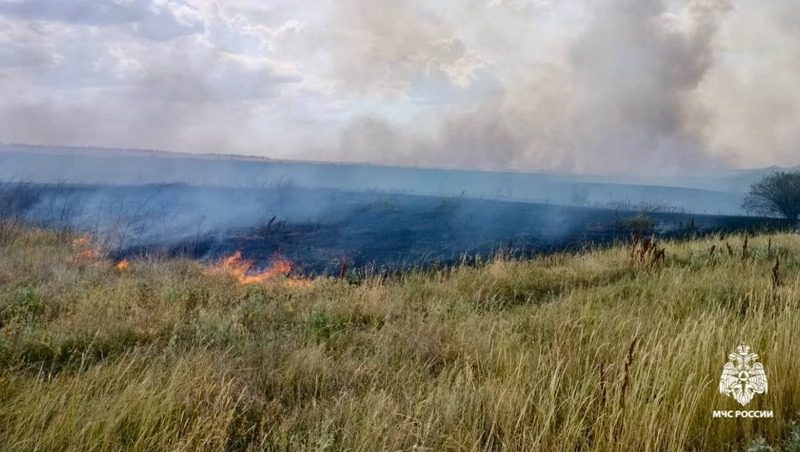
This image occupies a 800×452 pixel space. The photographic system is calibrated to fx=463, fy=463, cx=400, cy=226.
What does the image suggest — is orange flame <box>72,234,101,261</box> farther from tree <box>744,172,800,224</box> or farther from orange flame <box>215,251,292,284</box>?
tree <box>744,172,800,224</box>

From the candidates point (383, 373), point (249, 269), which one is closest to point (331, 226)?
point (249, 269)

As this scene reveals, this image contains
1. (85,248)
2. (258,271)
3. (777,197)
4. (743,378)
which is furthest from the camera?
(777,197)

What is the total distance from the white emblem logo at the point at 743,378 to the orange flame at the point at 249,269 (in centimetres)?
826

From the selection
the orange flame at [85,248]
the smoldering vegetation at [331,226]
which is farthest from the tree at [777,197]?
the orange flame at [85,248]

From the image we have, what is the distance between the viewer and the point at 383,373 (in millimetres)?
3996

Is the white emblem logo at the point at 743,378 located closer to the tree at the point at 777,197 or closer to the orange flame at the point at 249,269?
the orange flame at the point at 249,269

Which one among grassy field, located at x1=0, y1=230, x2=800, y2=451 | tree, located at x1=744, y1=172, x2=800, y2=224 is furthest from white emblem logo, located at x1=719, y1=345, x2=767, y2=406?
tree, located at x1=744, y1=172, x2=800, y2=224

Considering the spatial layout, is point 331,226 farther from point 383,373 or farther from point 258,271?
point 383,373

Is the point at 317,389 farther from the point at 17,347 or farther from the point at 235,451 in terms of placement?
the point at 17,347

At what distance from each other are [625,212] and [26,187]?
3355cm

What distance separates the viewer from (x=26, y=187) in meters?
22.4

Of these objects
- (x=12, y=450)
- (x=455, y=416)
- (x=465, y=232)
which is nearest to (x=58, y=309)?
(x=12, y=450)

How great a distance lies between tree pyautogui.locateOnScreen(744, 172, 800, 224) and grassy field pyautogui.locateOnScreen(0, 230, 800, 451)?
3154 cm

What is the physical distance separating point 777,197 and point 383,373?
3773 centimetres
